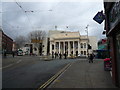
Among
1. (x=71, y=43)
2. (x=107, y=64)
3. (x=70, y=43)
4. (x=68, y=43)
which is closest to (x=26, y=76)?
(x=107, y=64)

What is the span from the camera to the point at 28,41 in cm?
7675

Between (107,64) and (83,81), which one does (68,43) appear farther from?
(83,81)

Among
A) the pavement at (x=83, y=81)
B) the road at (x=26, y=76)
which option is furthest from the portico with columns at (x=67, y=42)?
the pavement at (x=83, y=81)

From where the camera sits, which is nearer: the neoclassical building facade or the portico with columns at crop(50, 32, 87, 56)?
the neoclassical building facade

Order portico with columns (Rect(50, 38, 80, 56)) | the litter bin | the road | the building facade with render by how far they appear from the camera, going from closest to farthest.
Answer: the road, the litter bin, the building facade with render, portico with columns (Rect(50, 38, 80, 56))

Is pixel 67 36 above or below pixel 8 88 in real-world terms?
above

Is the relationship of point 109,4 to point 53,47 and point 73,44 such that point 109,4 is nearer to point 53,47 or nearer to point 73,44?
point 73,44

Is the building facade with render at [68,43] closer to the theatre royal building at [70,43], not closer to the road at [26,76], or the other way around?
the theatre royal building at [70,43]

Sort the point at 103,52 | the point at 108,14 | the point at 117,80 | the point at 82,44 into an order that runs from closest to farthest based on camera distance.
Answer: the point at 117,80
the point at 108,14
the point at 103,52
the point at 82,44

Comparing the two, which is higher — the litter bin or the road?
the litter bin

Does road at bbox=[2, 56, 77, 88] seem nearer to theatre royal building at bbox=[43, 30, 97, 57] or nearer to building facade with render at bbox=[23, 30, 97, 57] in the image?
building facade with render at bbox=[23, 30, 97, 57]

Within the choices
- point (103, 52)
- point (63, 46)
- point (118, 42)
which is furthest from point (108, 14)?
point (63, 46)

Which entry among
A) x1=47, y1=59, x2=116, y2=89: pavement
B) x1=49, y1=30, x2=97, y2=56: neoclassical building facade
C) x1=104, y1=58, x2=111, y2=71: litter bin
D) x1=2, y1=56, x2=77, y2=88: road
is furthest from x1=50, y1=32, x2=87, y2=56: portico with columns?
x1=47, y1=59, x2=116, y2=89: pavement

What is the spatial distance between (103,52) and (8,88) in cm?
3255
